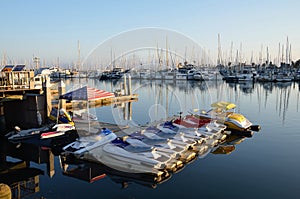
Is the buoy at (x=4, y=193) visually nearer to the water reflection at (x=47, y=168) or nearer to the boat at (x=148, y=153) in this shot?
the water reflection at (x=47, y=168)

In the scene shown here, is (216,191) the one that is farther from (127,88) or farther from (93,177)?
(127,88)

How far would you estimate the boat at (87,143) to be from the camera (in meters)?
12.5

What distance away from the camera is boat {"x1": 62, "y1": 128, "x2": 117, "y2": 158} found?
12.5 m

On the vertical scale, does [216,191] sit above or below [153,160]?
below

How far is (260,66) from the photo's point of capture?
108812 millimetres

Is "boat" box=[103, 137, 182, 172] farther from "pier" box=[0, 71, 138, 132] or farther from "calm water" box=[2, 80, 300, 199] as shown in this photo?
"pier" box=[0, 71, 138, 132]

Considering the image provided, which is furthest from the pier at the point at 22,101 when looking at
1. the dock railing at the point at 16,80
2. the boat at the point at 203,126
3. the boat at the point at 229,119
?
the boat at the point at 229,119

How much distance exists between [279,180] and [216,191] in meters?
2.95

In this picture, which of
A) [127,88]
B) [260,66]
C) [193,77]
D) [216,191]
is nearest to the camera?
[216,191]

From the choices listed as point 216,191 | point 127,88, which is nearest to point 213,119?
point 216,191

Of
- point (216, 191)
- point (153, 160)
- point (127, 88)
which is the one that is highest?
point (127, 88)

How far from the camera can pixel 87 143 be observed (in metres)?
13.1

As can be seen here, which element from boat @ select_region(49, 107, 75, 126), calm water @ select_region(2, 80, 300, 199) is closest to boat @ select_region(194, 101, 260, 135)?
calm water @ select_region(2, 80, 300, 199)

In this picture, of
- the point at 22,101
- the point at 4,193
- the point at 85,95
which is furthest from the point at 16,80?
the point at 4,193
